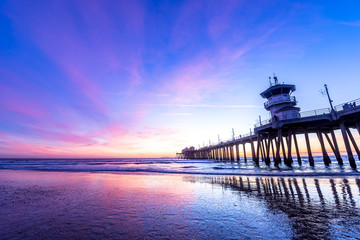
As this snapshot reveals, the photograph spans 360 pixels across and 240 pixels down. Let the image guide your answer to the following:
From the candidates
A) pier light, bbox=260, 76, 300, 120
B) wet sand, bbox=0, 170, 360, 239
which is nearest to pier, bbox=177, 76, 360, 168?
pier light, bbox=260, 76, 300, 120

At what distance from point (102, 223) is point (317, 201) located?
23.5 ft

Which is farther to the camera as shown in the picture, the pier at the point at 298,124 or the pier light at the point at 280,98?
the pier light at the point at 280,98

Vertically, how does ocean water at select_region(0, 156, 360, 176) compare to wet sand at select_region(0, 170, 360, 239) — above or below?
above

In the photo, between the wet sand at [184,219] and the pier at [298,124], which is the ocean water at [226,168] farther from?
the wet sand at [184,219]

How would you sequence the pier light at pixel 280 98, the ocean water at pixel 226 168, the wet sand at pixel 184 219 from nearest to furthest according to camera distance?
the wet sand at pixel 184 219
the ocean water at pixel 226 168
the pier light at pixel 280 98

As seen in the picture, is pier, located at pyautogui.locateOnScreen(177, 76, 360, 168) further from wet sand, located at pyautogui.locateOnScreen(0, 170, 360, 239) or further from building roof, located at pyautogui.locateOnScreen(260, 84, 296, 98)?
wet sand, located at pyautogui.locateOnScreen(0, 170, 360, 239)

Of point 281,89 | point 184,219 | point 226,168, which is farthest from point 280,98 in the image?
point 184,219

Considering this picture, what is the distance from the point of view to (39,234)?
351 centimetres

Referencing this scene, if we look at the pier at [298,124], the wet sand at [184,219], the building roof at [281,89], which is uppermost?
the building roof at [281,89]

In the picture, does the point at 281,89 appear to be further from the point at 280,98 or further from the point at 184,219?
the point at 184,219

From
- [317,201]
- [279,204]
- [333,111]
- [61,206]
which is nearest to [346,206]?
[317,201]

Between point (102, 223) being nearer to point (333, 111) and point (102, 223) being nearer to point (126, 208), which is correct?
point (126, 208)

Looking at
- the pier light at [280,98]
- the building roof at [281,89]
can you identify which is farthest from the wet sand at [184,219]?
the building roof at [281,89]

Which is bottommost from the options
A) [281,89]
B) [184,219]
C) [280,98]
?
[184,219]
